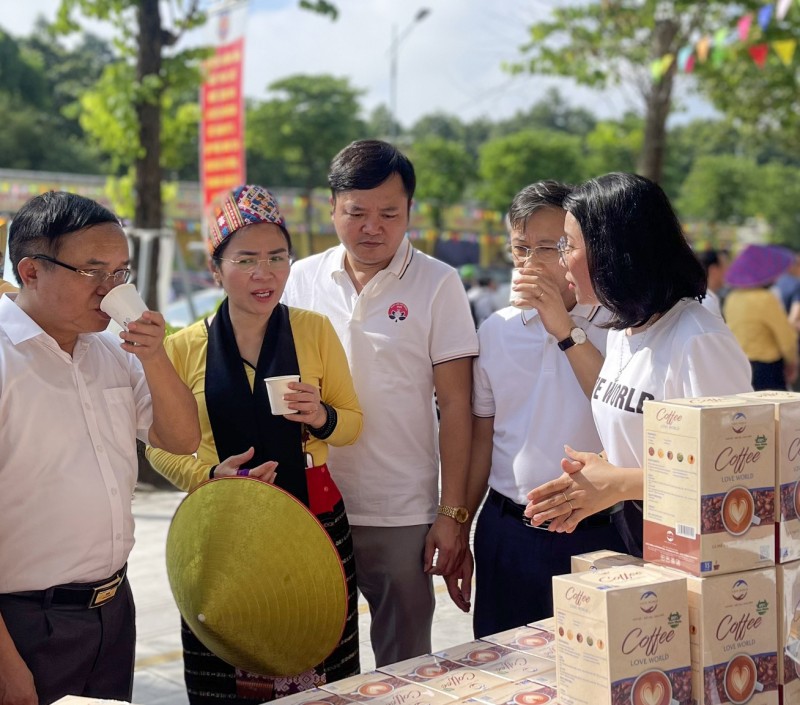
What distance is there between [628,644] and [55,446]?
1271 mm

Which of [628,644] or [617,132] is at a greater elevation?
[617,132]

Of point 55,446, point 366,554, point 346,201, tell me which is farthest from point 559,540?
point 55,446

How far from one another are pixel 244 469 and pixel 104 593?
46 cm

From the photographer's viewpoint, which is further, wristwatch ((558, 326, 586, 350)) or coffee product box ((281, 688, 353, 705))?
wristwatch ((558, 326, 586, 350))

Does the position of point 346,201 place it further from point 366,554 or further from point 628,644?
point 628,644

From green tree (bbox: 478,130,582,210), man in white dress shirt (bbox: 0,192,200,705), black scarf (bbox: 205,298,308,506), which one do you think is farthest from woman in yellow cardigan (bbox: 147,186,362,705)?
green tree (bbox: 478,130,582,210)

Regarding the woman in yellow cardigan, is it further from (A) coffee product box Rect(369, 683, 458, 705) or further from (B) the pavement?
(B) the pavement

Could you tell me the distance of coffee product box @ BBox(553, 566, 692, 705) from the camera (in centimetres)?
149

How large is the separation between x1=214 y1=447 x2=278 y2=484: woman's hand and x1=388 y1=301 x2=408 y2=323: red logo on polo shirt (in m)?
0.62

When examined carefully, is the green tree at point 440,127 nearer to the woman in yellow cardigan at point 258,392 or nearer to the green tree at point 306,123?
the green tree at point 306,123

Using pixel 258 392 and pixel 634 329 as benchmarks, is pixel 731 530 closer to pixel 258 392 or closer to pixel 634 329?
pixel 634 329

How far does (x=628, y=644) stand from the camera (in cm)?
150

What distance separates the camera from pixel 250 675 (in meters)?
2.40

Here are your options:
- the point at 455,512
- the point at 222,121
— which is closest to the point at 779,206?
the point at 222,121
